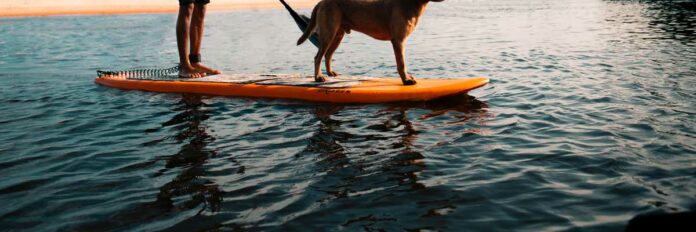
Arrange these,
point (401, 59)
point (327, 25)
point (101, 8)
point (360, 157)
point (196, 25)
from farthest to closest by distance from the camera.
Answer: point (101, 8)
point (196, 25)
point (327, 25)
point (401, 59)
point (360, 157)

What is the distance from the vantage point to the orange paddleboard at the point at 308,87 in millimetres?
6758

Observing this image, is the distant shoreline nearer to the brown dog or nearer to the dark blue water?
the dark blue water

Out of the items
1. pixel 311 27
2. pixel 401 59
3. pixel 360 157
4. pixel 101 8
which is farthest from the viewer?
pixel 101 8

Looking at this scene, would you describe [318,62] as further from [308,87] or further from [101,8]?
[101,8]

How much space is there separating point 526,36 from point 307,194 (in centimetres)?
1483

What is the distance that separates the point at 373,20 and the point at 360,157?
9.78 feet

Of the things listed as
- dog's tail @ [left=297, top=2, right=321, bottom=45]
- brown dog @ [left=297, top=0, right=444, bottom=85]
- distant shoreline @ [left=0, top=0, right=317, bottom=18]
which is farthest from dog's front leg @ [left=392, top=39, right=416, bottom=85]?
distant shoreline @ [left=0, top=0, right=317, bottom=18]

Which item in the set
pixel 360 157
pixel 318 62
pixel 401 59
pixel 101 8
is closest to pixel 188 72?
pixel 318 62

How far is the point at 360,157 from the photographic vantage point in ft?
14.9

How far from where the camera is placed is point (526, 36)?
54.7 ft

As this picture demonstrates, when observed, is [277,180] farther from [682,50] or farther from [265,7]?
[265,7]

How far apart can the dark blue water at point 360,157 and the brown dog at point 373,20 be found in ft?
2.95

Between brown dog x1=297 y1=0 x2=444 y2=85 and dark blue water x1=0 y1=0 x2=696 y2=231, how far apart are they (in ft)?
2.95

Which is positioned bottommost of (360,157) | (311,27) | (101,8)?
(360,157)
